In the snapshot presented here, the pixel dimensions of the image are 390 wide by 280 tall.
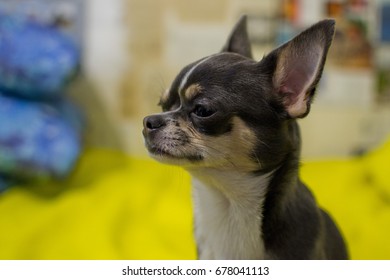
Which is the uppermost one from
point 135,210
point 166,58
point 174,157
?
point 166,58

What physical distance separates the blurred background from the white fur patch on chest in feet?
0.40

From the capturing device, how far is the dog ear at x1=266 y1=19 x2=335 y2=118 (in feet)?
2.63

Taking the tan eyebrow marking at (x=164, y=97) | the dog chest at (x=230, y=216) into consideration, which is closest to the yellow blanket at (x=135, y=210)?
the dog chest at (x=230, y=216)

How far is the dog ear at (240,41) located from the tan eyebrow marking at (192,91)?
17 cm

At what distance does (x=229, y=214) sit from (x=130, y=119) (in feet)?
3.56

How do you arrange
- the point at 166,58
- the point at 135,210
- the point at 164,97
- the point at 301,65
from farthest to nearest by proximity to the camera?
1. the point at 166,58
2. the point at 135,210
3. the point at 164,97
4. the point at 301,65

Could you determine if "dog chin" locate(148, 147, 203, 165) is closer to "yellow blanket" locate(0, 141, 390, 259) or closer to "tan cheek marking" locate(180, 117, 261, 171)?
"tan cheek marking" locate(180, 117, 261, 171)

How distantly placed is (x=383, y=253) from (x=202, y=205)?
0.41 m

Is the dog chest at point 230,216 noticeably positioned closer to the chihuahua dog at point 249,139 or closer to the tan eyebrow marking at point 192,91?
the chihuahua dog at point 249,139

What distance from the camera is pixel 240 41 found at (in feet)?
3.36

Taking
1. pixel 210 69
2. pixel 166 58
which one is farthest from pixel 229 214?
pixel 166 58

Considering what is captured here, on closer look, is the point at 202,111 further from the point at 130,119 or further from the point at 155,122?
the point at 130,119

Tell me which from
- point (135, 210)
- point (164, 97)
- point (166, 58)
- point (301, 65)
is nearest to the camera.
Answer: point (301, 65)
